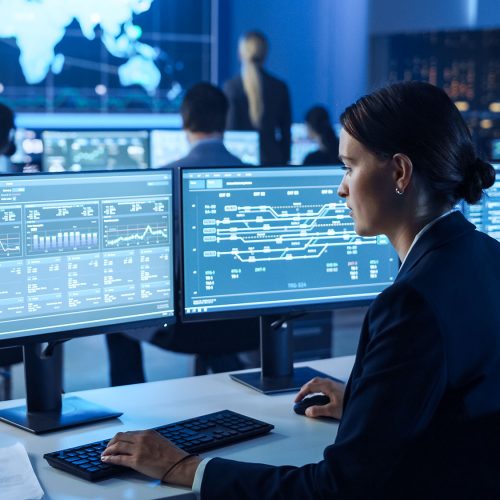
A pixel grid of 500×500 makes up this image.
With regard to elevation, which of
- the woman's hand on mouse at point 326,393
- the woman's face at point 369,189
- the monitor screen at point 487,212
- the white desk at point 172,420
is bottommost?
the white desk at point 172,420

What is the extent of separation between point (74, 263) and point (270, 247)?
48cm

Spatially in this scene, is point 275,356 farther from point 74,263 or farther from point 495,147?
point 495,147

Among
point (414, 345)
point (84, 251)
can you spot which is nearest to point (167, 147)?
point (84, 251)

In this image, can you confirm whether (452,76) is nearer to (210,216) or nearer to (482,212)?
(482,212)

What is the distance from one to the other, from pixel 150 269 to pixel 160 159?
284 cm

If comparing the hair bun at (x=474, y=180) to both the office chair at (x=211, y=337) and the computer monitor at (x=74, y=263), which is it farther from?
the office chair at (x=211, y=337)

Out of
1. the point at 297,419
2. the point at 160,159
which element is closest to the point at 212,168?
the point at 297,419

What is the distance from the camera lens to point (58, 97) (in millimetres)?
7914

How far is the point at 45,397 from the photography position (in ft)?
6.31

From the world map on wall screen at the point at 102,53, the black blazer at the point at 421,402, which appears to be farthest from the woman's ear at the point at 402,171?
the world map on wall screen at the point at 102,53

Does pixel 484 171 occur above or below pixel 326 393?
above

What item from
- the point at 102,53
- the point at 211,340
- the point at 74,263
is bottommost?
the point at 211,340

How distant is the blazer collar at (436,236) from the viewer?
1436 mm

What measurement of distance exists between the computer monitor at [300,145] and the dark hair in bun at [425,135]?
3968mm
